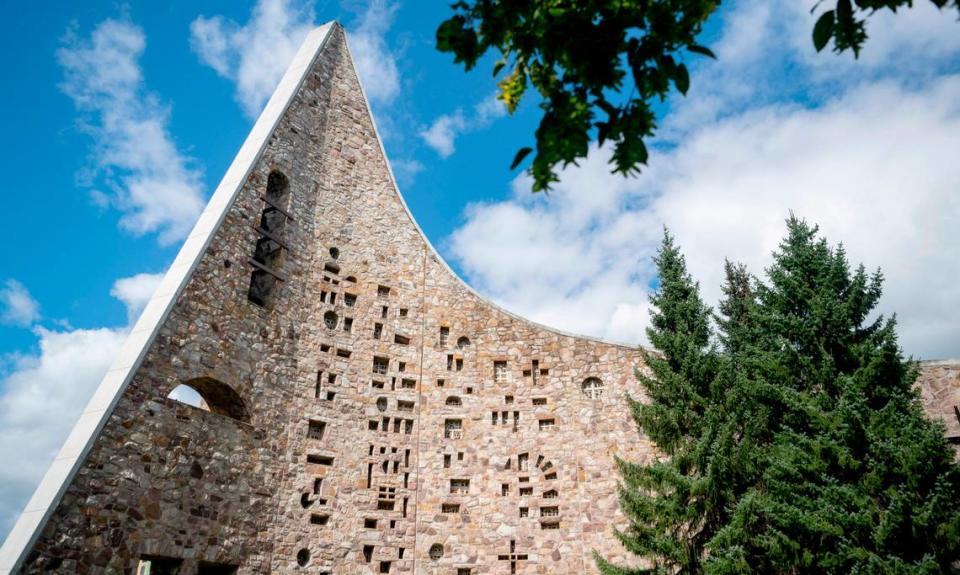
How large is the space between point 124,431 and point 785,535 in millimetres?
10516

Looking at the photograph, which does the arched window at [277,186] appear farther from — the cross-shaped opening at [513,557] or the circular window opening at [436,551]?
the cross-shaped opening at [513,557]

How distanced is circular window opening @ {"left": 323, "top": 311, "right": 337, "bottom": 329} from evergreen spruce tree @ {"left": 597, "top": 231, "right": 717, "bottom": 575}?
6856 mm

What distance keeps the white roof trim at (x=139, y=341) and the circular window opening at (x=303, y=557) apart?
463cm

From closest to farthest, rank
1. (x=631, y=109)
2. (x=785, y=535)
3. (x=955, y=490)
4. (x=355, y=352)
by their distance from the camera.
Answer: (x=631, y=109), (x=955, y=490), (x=785, y=535), (x=355, y=352)

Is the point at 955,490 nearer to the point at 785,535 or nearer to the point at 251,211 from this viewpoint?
the point at 785,535

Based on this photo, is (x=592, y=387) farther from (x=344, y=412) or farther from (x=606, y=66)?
(x=606, y=66)

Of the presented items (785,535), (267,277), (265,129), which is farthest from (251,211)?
(785,535)

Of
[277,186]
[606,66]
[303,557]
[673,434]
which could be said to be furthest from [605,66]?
[277,186]

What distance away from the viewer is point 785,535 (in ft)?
34.7

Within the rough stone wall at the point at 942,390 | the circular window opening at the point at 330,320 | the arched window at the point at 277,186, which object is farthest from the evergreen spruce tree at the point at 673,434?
the arched window at the point at 277,186

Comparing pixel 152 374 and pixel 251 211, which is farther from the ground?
pixel 251 211

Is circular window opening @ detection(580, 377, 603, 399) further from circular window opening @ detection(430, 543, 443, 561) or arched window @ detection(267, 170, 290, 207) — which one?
arched window @ detection(267, 170, 290, 207)

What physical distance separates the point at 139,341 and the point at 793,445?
1095 cm

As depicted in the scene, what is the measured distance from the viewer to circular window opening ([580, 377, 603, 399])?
50.4ft
